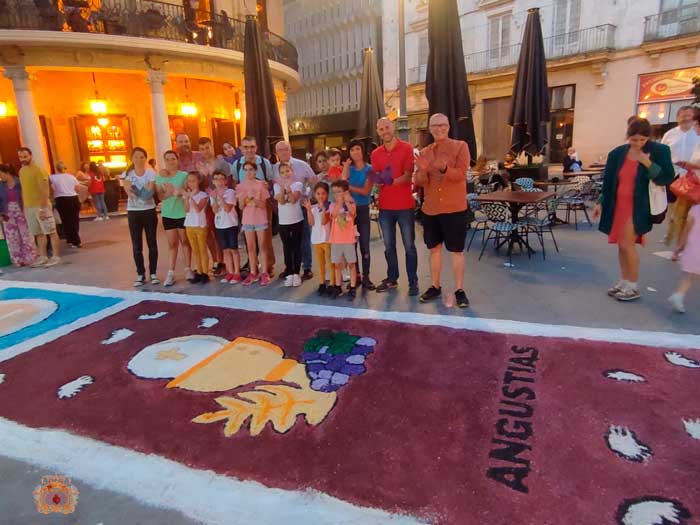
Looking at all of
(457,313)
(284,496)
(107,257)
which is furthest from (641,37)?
(284,496)

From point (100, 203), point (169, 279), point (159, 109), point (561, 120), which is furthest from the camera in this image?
point (561, 120)

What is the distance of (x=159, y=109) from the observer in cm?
1292

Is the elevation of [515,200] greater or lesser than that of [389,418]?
greater

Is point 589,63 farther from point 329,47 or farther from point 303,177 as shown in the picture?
point 329,47

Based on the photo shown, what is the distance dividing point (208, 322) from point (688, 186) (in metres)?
5.33

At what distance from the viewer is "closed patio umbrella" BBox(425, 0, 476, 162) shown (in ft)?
19.1

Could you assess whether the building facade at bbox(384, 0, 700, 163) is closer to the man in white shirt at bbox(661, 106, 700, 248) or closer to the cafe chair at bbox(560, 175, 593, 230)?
the cafe chair at bbox(560, 175, 593, 230)

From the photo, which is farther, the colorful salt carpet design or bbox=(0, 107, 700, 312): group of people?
bbox=(0, 107, 700, 312): group of people

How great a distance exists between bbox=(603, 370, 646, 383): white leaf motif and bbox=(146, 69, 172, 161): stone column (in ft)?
42.2

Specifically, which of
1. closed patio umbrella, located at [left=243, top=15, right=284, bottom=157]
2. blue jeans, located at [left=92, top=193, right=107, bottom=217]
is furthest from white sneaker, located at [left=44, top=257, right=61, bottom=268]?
blue jeans, located at [left=92, top=193, right=107, bottom=217]

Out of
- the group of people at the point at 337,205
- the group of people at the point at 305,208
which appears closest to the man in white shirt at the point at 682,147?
the group of people at the point at 337,205

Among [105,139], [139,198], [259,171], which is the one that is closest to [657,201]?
[259,171]

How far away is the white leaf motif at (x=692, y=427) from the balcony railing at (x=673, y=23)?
56.3 feet

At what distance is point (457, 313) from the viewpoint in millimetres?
4320
